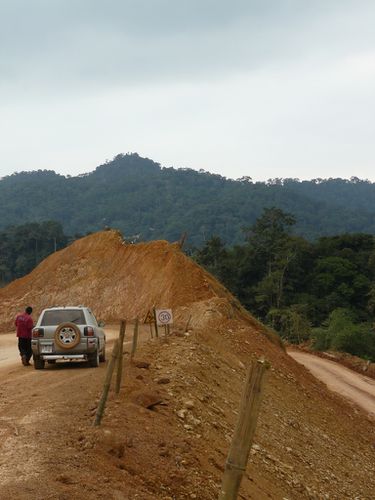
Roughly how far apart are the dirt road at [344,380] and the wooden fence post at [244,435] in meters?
20.8

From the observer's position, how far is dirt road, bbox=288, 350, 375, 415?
2673cm

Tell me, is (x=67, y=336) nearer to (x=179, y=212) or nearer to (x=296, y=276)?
(x=296, y=276)

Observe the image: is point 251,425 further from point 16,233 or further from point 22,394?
point 16,233

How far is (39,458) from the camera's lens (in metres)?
8.24

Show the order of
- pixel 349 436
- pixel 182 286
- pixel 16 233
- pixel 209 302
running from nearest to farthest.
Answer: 1. pixel 349 436
2. pixel 209 302
3. pixel 182 286
4. pixel 16 233

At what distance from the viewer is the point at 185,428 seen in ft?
36.4

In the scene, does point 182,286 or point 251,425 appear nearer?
point 251,425

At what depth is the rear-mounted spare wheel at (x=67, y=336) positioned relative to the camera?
16.0 m

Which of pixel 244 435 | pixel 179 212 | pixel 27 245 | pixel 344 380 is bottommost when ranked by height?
pixel 344 380

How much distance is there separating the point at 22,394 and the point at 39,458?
4.78 meters

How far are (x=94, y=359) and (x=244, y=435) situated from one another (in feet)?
37.3

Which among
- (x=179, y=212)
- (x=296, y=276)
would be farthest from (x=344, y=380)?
(x=179, y=212)

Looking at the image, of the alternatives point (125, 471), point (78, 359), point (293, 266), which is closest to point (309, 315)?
point (293, 266)

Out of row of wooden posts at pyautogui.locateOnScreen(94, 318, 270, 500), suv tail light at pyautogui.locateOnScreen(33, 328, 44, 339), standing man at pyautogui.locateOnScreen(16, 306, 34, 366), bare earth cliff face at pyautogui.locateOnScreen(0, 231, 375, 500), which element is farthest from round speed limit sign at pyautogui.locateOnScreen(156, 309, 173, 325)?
row of wooden posts at pyautogui.locateOnScreen(94, 318, 270, 500)
